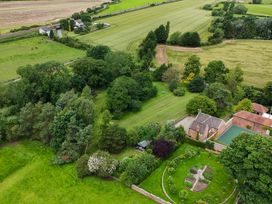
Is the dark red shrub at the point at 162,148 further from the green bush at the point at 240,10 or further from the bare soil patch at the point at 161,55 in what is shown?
the green bush at the point at 240,10

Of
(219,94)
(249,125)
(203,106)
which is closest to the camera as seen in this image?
(249,125)

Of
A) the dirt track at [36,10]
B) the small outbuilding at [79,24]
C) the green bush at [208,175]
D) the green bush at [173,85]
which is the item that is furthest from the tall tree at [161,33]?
the green bush at [208,175]

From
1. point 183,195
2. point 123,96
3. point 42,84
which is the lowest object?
point 183,195

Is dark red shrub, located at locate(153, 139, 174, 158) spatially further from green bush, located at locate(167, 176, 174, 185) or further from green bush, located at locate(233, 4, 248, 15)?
green bush, located at locate(233, 4, 248, 15)

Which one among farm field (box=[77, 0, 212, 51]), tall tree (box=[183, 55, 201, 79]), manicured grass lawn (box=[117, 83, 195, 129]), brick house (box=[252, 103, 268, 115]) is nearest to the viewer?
manicured grass lawn (box=[117, 83, 195, 129])

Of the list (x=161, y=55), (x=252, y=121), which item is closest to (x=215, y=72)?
(x=252, y=121)

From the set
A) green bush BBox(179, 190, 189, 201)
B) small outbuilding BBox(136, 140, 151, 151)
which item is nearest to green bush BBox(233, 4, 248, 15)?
small outbuilding BBox(136, 140, 151, 151)

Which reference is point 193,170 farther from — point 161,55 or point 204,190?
point 161,55
